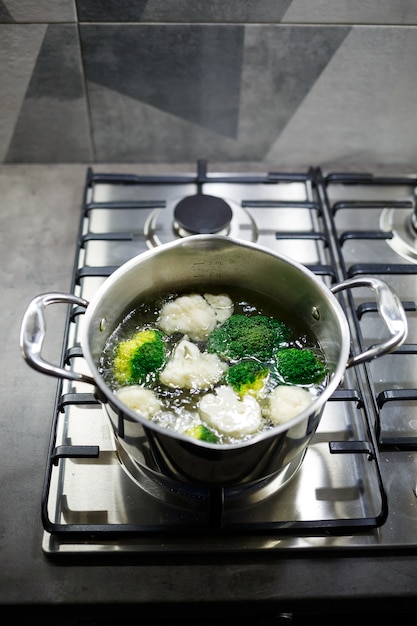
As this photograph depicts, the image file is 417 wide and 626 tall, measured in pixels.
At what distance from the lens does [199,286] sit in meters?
1.06

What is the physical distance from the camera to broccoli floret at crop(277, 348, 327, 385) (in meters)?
0.93

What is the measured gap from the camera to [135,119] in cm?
130

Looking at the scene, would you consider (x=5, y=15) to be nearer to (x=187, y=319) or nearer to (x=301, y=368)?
(x=187, y=319)

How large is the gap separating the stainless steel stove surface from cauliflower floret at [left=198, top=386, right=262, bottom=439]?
0.09m

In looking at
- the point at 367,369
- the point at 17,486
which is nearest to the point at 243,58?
the point at 367,369

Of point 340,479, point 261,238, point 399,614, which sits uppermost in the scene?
point 261,238

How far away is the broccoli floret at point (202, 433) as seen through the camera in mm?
825

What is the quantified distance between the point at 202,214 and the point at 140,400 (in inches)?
17.6

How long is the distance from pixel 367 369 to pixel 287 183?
1.67 ft

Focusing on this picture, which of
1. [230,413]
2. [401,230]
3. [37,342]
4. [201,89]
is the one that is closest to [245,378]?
[230,413]

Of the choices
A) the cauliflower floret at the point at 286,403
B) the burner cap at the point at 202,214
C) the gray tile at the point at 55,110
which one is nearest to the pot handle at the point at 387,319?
the cauliflower floret at the point at 286,403

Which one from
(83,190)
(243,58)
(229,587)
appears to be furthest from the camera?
(83,190)

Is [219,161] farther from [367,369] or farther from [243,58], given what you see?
[367,369]

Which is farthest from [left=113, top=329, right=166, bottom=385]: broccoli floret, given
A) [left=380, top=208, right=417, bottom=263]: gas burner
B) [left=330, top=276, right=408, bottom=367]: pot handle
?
[left=380, top=208, right=417, bottom=263]: gas burner
